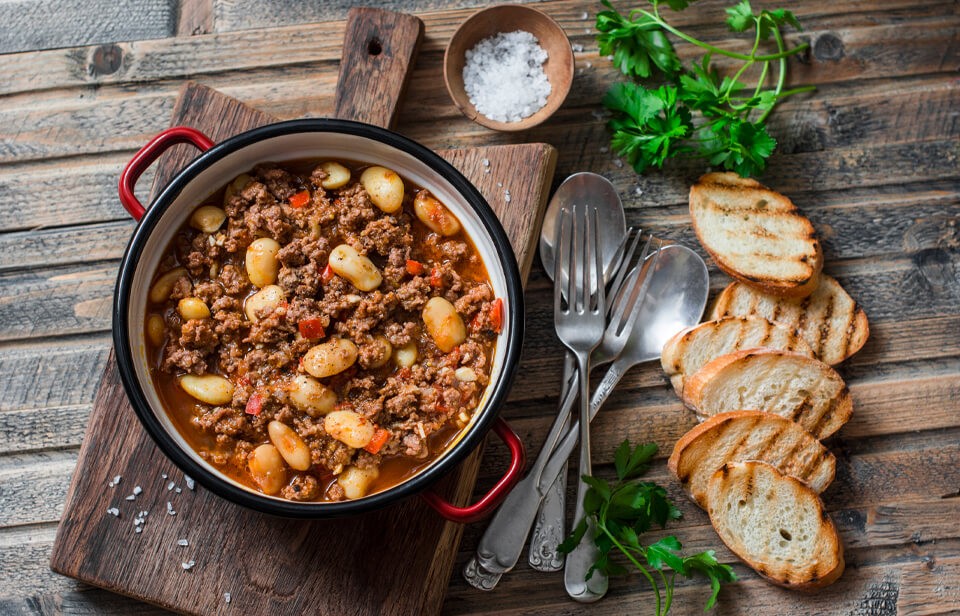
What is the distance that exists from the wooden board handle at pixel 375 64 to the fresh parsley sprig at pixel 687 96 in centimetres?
77

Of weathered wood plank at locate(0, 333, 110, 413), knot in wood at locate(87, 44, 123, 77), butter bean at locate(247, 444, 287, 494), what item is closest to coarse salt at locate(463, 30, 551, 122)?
knot in wood at locate(87, 44, 123, 77)

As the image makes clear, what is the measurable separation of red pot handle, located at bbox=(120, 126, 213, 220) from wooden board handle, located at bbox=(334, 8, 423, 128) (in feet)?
1.81

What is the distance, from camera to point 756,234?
10.2 ft

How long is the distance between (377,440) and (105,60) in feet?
6.58

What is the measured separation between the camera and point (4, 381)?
3.01m

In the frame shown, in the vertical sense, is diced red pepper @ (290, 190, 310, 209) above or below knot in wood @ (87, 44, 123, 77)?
above

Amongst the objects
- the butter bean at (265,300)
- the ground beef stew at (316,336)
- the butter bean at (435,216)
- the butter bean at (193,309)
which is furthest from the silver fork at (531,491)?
the butter bean at (193,309)

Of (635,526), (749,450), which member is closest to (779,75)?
(749,450)

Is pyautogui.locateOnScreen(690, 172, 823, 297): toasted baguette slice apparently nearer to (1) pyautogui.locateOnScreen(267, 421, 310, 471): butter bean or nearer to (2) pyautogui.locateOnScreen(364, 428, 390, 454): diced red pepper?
(2) pyautogui.locateOnScreen(364, 428, 390, 454): diced red pepper

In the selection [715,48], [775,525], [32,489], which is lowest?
[32,489]

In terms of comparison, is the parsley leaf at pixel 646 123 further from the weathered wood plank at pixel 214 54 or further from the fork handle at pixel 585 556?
the fork handle at pixel 585 556

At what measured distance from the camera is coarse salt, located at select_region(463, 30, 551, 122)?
3090 mm

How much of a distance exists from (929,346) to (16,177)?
3.71m

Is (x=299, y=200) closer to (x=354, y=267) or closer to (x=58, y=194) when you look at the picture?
(x=354, y=267)
